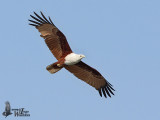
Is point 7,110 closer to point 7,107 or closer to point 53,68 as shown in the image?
point 7,107

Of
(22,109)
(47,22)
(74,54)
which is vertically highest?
(47,22)

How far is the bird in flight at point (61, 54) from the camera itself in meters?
23.9

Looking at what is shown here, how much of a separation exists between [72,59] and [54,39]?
1359 millimetres

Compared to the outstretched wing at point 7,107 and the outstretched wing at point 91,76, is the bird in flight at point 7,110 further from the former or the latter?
the outstretched wing at point 91,76

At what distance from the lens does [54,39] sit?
24.1 m

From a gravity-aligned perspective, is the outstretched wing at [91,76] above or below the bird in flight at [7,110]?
above

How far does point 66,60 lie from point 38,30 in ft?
6.61

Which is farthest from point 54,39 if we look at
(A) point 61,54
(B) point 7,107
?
(B) point 7,107

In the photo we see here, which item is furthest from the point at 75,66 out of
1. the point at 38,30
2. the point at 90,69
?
the point at 38,30

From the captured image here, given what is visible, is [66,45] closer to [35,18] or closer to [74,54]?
[74,54]

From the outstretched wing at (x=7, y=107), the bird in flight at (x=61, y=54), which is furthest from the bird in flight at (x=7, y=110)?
the bird in flight at (x=61, y=54)

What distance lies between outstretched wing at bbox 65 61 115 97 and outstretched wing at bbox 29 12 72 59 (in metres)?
1.05

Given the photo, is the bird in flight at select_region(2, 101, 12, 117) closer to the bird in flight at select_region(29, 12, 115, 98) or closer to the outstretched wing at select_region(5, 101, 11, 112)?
the outstretched wing at select_region(5, 101, 11, 112)

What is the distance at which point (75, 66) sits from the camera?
2478cm
